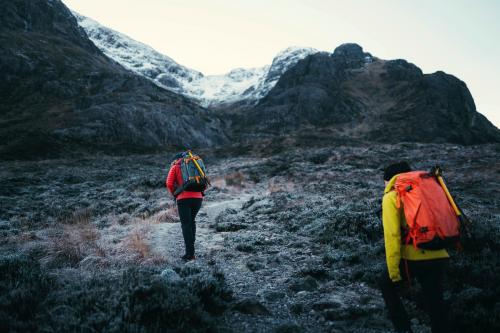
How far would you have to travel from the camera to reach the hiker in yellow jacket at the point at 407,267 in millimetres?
3344

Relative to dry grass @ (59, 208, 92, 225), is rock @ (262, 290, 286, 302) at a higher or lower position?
lower

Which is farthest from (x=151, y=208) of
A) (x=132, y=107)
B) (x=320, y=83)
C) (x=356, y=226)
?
(x=320, y=83)

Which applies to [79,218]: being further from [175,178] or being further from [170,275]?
[170,275]

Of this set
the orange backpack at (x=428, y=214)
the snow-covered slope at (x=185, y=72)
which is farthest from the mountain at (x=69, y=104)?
the snow-covered slope at (x=185, y=72)

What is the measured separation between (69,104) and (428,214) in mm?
51559

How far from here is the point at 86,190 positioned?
742 inches

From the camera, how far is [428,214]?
126 inches

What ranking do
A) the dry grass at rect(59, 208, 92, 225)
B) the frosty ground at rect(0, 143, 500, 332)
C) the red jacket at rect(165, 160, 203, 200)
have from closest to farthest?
1. the frosty ground at rect(0, 143, 500, 332)
2. the red jacket at rect(165, 160, 203, 200)
3. the dry grass at rect(59, 208, 92, 225)

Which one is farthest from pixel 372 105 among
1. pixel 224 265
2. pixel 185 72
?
pixel 185 72

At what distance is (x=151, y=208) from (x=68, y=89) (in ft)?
150

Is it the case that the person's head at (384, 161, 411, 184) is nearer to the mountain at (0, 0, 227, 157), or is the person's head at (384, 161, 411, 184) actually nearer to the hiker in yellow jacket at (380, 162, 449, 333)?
the hiker in yellow jacket at (380, 162, 449, 333)

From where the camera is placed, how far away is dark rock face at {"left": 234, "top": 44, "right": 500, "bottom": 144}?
62.0 meters

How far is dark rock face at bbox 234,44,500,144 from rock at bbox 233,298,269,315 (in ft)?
171

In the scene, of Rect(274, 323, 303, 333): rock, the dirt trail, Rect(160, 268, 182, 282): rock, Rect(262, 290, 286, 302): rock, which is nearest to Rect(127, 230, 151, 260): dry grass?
the dirt trail
